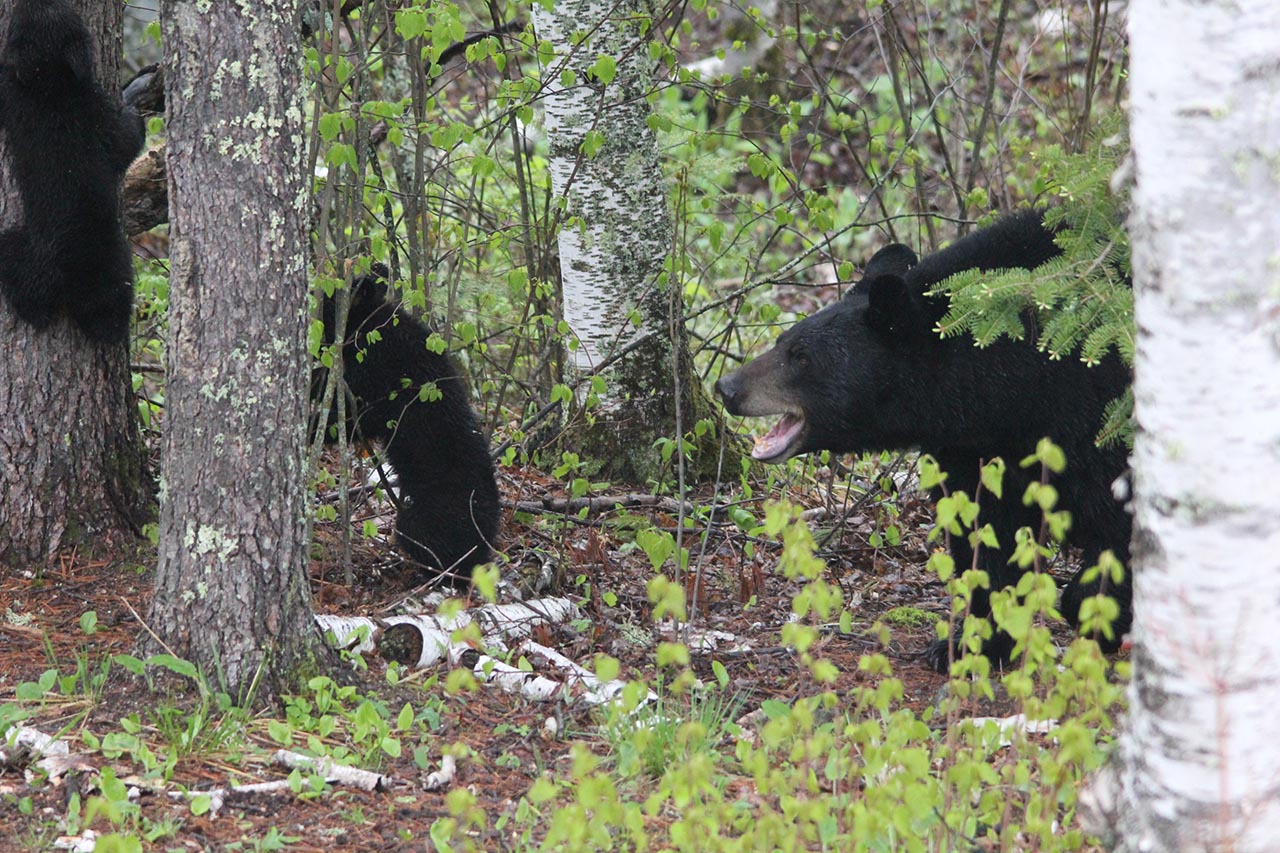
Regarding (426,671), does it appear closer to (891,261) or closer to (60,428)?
(60,428)

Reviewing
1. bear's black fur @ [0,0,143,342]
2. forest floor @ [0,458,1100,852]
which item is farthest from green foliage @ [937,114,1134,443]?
bear's black fur @ [0,0,143,342]

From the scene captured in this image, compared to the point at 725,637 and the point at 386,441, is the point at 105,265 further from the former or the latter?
the point at 725,637

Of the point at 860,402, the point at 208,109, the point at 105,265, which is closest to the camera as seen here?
the point at 208,109

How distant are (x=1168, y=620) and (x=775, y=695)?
227 cm

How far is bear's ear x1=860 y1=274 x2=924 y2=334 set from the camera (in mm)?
4621

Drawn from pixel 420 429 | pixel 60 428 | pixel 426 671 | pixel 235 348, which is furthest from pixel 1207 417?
pixel 60 428

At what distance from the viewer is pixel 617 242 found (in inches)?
243

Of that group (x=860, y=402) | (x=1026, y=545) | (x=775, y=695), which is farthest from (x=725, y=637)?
(x=1026, y=545)

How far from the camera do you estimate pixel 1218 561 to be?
7.47 ft

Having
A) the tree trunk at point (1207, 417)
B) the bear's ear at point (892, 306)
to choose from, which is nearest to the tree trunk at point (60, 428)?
the bear's ear at point (892, 306)

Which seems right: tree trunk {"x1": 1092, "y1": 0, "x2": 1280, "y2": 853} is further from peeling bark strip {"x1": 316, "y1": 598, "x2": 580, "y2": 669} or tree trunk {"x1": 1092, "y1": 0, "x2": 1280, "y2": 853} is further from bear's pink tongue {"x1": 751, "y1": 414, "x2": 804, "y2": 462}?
bear's pink tongue {"x1": 751, "y1": 414, "x2": 804, "y2": 462}

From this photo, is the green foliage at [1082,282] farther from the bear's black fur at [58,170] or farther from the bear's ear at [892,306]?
the bear's black fur at [58,170]

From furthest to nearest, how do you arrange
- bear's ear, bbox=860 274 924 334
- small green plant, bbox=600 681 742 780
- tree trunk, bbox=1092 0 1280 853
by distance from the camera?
bear's ear, bbox=860 274 924 334 < small green plant, bbox=600 681 742 780 < tree trunk, bbox=1092 0 1280 853

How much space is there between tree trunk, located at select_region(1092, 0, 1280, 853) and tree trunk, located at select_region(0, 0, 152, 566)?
3573 mm
